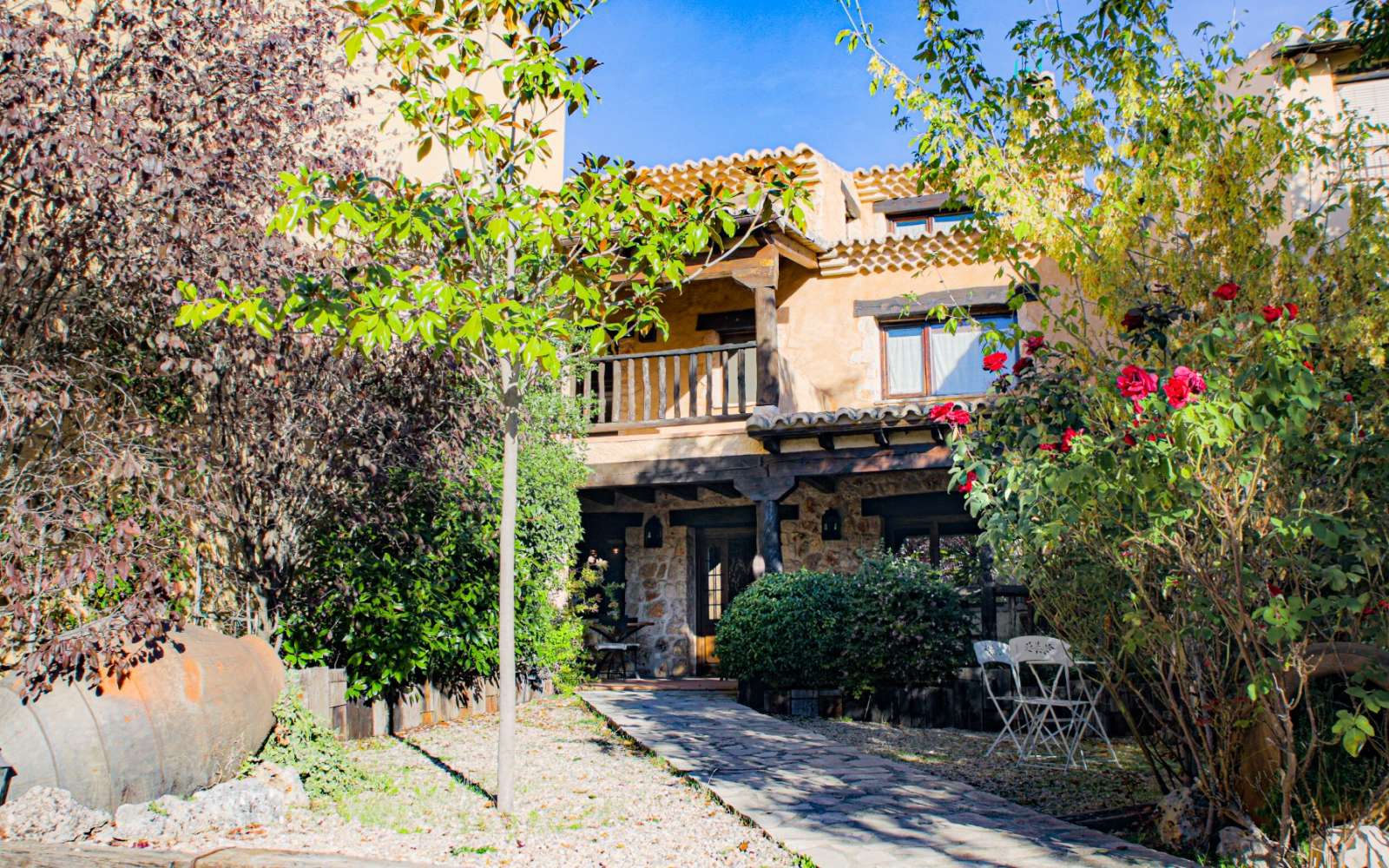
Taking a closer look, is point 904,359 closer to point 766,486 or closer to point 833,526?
point 833,526

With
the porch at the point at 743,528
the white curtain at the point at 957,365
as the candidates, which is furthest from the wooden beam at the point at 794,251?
the porch at the point at 743,528

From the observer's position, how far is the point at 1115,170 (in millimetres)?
5039

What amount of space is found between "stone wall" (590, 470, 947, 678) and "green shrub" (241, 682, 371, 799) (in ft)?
25.2

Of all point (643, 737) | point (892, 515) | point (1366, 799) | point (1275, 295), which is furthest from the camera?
point (892, 515)

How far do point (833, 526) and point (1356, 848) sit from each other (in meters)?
8.74

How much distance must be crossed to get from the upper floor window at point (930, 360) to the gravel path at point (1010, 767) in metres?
5.30

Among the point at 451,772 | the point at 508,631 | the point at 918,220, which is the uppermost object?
the point at 918,220

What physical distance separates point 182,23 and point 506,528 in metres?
3.12

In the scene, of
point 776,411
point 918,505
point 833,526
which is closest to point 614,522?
point 833,526

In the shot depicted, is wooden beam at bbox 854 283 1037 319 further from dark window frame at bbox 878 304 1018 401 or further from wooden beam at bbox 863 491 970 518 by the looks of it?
wooden beam at bbox 863 491 970 518

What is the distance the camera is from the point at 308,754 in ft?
16.5

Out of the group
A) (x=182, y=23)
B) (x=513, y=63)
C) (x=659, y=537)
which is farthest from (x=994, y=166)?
(x=659, y=537)

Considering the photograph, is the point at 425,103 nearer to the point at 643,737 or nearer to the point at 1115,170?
the point at 1115,170

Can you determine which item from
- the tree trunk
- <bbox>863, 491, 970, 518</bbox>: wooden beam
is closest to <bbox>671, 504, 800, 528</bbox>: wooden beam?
<bbox>863, 491, 970, 518</bbox>: wooden beam
